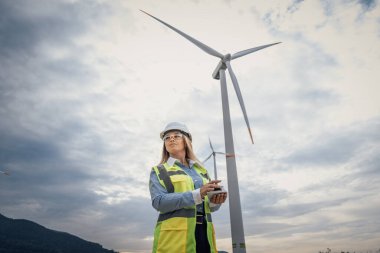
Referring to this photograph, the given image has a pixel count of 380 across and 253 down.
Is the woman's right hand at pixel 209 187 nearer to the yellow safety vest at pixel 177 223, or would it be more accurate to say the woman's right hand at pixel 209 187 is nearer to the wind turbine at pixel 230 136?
the yellow safety vest at pixel 177 223

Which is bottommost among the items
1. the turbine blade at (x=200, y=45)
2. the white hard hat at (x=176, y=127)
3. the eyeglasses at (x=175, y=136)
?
the eyeglasses at (x=175, y=136)

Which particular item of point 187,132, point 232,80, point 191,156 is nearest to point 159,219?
point 191,156

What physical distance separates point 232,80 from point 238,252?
1088 cm

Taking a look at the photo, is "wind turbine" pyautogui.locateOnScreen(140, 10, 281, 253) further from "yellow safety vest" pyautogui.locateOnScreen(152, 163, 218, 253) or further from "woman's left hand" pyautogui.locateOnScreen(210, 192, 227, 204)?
"woman's left hand" pyautogui.locateOnScreen(210, 192, 227, 204)

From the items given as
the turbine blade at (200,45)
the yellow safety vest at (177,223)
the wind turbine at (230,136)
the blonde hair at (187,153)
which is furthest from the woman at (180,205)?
the turbine blade at (200,45)

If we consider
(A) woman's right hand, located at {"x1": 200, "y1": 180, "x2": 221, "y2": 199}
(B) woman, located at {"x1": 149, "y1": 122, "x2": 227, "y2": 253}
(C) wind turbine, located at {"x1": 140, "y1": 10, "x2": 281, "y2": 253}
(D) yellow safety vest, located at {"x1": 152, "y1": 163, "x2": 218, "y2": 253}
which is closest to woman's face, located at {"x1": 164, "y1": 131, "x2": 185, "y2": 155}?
(B) woman, located at {"x1": 149, "y1": 122, "x2": 227, "y2": 253}

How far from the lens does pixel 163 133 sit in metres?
5.36

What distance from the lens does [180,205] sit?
4.13 m

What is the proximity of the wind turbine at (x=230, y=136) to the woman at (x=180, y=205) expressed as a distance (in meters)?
7.49

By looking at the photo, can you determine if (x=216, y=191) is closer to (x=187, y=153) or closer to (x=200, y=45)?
(x=187, y=153)

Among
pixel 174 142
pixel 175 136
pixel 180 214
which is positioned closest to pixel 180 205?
pixel 180 214

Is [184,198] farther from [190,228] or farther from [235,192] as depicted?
[235,192]

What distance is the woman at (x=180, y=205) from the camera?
409cm

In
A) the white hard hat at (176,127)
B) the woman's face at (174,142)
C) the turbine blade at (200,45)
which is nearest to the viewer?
the woman's face at (174,142)
